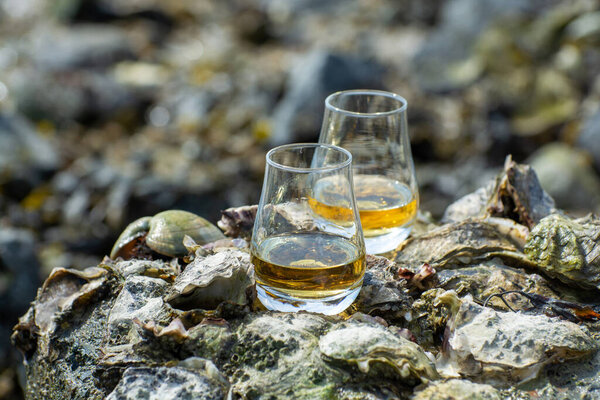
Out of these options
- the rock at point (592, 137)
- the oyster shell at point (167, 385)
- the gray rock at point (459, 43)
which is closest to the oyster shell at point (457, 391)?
the oyster shell at point (167, 385)

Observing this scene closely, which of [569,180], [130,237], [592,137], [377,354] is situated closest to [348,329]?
[377,354]

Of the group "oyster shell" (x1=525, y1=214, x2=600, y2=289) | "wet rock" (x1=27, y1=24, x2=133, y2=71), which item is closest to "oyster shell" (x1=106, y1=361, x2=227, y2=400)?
"oyster shell" (x1=525, y1=214, x2=600, y2=289)

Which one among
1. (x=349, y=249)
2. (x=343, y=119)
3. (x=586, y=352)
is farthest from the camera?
(x=343, y=119)

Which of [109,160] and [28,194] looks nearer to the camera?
[28,194]

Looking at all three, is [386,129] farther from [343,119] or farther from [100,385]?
[100,385]

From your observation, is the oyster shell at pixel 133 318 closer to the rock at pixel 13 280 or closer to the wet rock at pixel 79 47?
the rock at pixel 13 280

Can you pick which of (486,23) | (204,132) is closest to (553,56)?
(486,23)

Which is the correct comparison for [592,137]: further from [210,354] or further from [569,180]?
[210,354]
